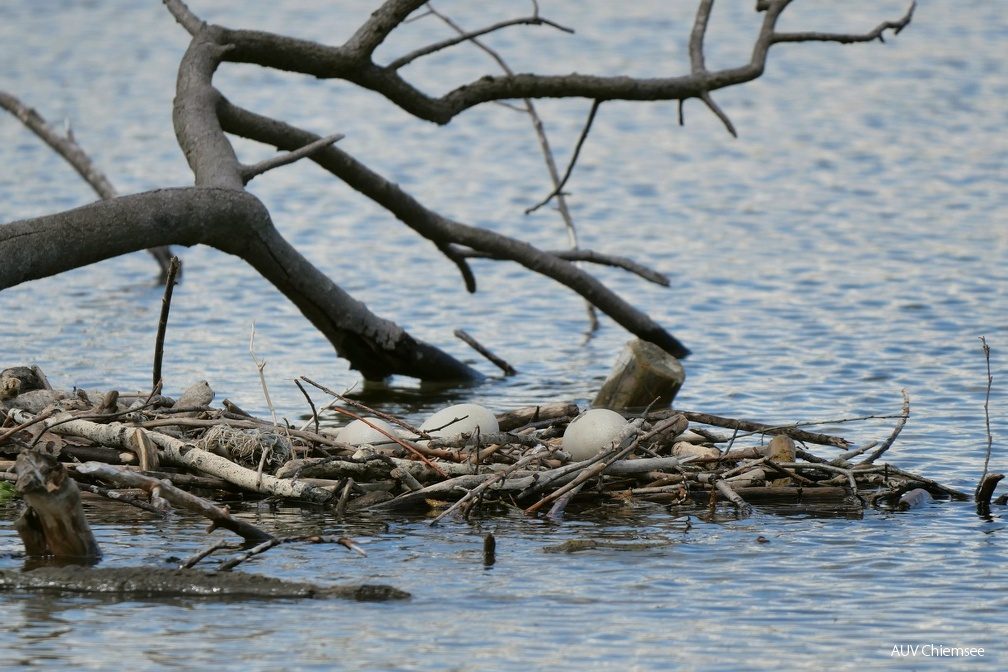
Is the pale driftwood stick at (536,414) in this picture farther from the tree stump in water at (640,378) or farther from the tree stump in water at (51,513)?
the tree stump in water at (51,513)

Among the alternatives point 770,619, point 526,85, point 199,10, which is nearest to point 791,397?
point 526,85

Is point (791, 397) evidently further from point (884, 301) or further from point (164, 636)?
point (164, 636)

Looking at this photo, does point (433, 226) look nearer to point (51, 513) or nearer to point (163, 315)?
point (163, 315)

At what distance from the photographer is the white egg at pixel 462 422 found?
8.17 m

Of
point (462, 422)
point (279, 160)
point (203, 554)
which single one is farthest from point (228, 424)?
point (203, 554)

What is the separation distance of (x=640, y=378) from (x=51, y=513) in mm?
5042

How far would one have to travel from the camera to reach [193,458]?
7902 mm

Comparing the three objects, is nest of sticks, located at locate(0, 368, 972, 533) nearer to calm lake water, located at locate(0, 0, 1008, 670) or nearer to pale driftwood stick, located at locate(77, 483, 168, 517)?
calm lake water, located at locate(0, 0, 1008, 670)

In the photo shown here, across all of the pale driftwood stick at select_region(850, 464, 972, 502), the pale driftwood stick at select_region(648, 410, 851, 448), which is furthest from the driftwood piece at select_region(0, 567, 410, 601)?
the pale driftwood stick at select_region(850, 464, 972, 502)

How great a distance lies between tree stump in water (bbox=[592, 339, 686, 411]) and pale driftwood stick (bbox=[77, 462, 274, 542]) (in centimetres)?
418

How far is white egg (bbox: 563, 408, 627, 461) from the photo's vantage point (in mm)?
7832

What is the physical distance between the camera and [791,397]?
11.7 meters

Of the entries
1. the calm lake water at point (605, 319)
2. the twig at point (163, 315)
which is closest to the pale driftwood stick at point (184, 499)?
the calm lake water at point (605, 319)

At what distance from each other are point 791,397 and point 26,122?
25.4ft
